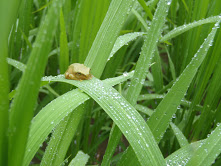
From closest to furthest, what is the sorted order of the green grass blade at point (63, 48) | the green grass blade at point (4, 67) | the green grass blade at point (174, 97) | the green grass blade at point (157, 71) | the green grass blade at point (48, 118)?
the green grass blade at point (4, 67) < the green grass blade at point (48, 118) < the green grass blade at point (174, 97) < the green grass blade at point (63, 48) < the green grass blade at point (157, 71)

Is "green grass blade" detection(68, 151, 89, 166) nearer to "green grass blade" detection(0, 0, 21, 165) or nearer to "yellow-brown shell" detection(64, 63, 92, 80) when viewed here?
"yellow-brown shell" detection(64, 63, 92, 80)

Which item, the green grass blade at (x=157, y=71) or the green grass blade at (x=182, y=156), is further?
the green grass blade at (x=157, y=71)

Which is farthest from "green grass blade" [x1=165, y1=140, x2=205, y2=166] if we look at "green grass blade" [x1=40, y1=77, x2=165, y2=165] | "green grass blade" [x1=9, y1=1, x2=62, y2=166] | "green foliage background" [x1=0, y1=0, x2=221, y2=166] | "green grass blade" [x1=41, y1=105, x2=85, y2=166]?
"green grass blade" [x1=9, y1=1, x2=62, y2=166]

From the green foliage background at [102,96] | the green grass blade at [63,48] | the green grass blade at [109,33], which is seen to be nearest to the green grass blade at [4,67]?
the green foliage background at [102,96]

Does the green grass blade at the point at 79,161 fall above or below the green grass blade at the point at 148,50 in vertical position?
below

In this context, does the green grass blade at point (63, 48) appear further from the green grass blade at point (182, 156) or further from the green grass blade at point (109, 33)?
the green grass blade at point (182, 156)

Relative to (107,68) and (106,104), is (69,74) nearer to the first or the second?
(106,104)
